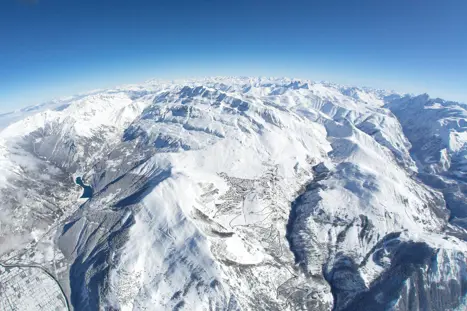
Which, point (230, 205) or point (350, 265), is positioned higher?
point (230, 205)

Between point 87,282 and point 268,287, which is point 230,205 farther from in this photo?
point 87,282

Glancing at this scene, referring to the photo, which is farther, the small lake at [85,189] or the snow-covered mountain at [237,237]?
the small lake at [85,189]

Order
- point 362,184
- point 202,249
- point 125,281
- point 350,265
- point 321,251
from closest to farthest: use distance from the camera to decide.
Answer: point 125,281 < point 202,249 < point 350,265 < point 321,251 < point 362,184

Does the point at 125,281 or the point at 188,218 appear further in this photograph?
the point at 188,218

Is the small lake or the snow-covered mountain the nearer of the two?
the snow-covered mountain

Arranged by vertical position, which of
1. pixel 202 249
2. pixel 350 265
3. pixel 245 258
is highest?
pixel 202 249

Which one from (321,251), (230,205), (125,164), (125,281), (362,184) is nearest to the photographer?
(125,281)

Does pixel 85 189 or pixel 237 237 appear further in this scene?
pixel 85 189

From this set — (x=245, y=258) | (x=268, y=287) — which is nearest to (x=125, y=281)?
(x=245, y=258)

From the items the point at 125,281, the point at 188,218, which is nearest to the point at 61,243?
the point at 125,281
